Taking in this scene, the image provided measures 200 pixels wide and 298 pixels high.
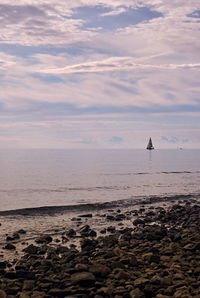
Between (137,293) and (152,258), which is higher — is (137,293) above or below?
below

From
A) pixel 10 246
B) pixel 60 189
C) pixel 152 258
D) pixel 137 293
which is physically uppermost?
pixel 60 189

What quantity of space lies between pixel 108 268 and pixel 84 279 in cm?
127

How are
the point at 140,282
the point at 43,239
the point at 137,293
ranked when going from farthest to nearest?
1. the point at 43,239
2. the point at 140,282
3. the point at 137,293

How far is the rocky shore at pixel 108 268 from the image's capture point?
36.3ft

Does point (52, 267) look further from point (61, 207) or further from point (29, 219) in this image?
point (61, 207)

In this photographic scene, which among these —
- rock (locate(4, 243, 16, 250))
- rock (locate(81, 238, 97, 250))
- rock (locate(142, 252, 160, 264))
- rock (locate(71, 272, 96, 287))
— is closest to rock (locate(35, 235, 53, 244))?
rock (locate(4, 243, 16, 250))

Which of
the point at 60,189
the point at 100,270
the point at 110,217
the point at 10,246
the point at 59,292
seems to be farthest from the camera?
the point at 60,189

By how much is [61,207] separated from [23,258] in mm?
18087

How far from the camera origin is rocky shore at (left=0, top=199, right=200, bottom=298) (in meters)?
11.1

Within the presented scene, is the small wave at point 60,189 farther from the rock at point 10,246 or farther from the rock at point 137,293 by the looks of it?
the rock at point 137,293

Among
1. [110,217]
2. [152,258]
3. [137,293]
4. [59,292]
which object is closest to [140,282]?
[137,293]

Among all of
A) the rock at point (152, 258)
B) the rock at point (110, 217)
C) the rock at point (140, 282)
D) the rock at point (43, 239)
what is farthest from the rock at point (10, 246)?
the rock at point (110, 217)

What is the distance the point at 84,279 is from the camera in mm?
11805

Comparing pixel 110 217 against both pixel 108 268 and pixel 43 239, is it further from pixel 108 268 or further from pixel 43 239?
pixel 108 268
